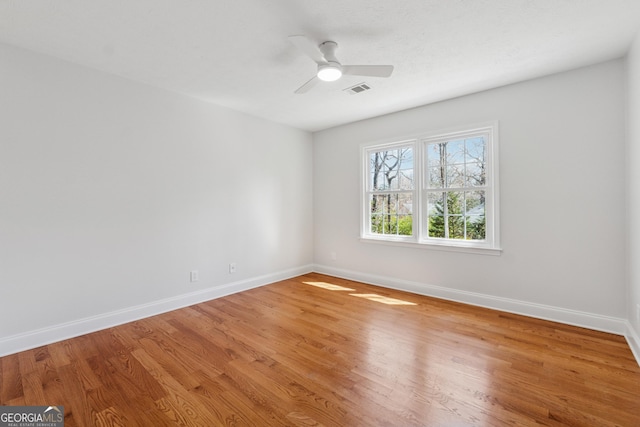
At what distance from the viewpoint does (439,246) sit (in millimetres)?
3670

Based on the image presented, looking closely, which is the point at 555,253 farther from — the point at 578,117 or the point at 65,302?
the point at 65,302

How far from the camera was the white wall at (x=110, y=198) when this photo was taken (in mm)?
2377

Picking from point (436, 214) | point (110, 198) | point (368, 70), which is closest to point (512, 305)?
point (436, 214)

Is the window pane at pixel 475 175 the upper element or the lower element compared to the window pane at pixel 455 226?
upper

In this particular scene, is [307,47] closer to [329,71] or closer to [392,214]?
[329,71]

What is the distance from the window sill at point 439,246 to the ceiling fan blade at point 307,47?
2.67m

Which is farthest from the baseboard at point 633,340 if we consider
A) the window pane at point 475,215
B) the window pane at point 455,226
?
the window pane at point 455,226

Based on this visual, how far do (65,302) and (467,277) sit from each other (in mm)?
4338

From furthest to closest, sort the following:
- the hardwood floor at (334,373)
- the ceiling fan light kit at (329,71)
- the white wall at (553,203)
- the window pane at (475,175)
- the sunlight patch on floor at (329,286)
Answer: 1. the sunlight patch on floor at (329,286)
2. the window pane at (475,175)
3. the white wall at (553,203)
4. the ceiling fan light kit at (329,71)
5. the hardwood floor at (334,373)

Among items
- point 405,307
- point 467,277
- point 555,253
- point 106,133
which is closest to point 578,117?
point 555,253

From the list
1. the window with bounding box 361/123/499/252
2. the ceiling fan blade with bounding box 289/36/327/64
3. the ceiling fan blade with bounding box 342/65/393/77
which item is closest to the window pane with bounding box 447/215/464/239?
the window with bounding box 361/123/499/252

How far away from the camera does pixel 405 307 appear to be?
3.34m

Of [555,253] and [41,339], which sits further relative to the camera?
[555,253]

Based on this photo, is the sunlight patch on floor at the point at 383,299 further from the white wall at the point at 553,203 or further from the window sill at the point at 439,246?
the window sill at the point at 439,246
